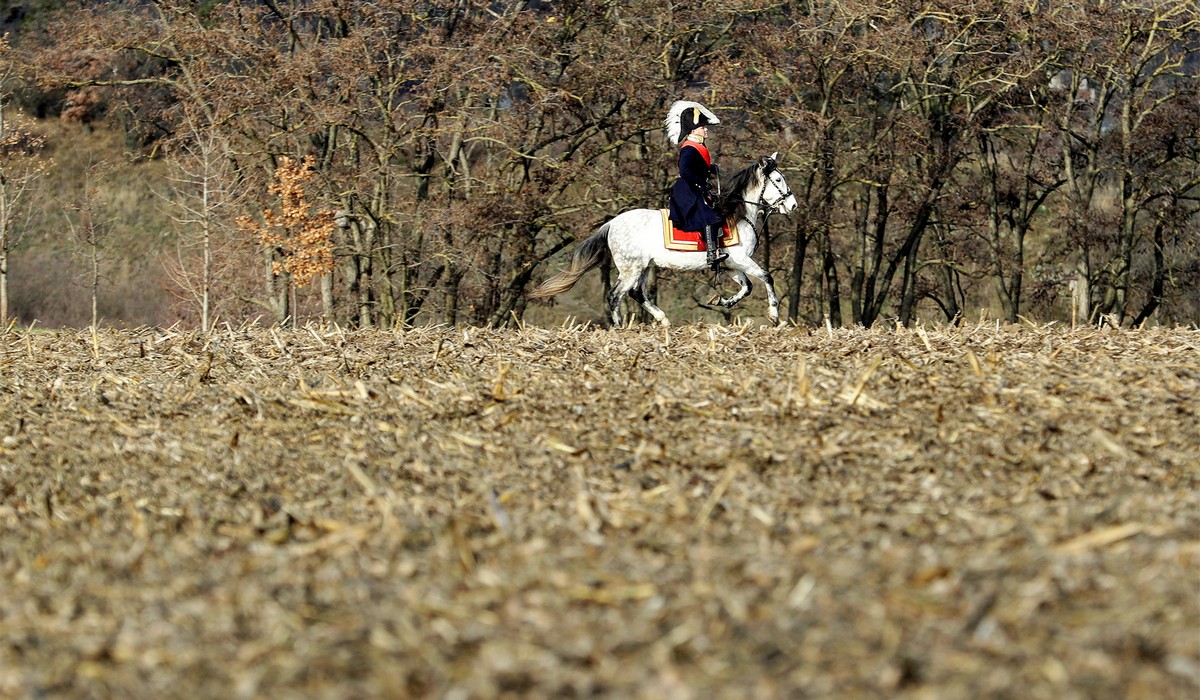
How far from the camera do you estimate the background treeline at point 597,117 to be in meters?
28.0

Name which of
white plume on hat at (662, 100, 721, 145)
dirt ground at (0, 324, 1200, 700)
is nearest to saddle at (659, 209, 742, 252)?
white plume on hat at (662, 100, 721, 145)

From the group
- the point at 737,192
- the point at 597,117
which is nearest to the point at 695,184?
the point at 737,192

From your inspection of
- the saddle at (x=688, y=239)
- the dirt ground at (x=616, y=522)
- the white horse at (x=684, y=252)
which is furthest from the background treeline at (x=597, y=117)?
the dirt ground at (x=616, y=522)

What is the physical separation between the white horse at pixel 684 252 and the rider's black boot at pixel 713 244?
3.8 inches

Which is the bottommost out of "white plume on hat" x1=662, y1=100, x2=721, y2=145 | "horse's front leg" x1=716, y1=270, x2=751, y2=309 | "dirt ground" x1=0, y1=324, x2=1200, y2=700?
"dirt ground" x1=0, y1=324, x2=1200, y2=700

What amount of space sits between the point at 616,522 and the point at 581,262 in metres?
10.5

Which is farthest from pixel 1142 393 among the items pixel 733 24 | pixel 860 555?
pixel 733 24

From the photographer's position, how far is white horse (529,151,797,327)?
15.6 metres

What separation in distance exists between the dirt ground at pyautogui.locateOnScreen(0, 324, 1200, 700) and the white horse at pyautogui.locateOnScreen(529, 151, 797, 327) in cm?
543

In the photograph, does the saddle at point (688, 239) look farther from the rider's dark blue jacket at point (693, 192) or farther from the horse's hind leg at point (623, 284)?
the horse's hind leg at point (623, 284)

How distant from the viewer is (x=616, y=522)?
5.61 m

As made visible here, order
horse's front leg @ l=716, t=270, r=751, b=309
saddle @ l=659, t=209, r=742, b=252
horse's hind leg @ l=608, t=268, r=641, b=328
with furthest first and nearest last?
horse's hind leg @ l=608, t=268, r=641, b=328 < saddle @ l=659, t=209, r=742, b=252 < horse's front leg @ l=716, t=270, r=751, b=309

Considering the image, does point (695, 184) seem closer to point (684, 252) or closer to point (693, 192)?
point (693, 192)

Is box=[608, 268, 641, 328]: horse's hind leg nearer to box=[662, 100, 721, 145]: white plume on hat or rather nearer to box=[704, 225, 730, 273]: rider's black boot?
box=[704, 225, 730, 273]: rider's black boot
